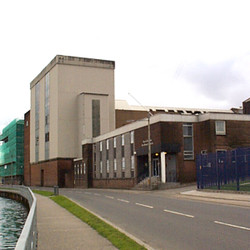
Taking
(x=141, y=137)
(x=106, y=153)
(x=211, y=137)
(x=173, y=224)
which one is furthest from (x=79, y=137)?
(x=173, y=224)

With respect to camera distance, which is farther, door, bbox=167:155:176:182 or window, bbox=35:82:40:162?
window, bbox=35:82:40:162

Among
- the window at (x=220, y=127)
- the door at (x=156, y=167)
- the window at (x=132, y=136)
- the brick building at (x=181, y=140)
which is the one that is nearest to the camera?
the brick building at (x=181, y=140)

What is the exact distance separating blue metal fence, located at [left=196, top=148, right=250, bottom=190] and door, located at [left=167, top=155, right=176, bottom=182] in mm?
9344

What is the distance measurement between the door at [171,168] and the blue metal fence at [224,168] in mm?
Answer: 9344

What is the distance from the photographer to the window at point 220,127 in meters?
44.3

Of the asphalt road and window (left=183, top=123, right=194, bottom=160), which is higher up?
window (left=183, top=123, right=194, bottom=160)

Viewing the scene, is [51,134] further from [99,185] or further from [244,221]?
[244,221]

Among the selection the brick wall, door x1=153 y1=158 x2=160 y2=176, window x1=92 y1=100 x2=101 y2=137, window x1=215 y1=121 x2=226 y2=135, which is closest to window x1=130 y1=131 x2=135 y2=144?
door x1=153 y1=158 x2=160 y2=176

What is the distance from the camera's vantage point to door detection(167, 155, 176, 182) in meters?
43.8

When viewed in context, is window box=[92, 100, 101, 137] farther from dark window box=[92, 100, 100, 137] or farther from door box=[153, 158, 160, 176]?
door box=[153, 158, 160, 176]

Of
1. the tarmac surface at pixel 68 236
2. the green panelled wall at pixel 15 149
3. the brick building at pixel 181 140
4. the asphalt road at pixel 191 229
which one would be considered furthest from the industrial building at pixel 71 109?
the tarmac surface at pixel 68 236

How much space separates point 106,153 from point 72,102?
74.6 ft

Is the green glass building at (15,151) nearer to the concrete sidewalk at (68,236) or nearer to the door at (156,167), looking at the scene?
the door at (156,167)

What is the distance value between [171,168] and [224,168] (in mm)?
14393
